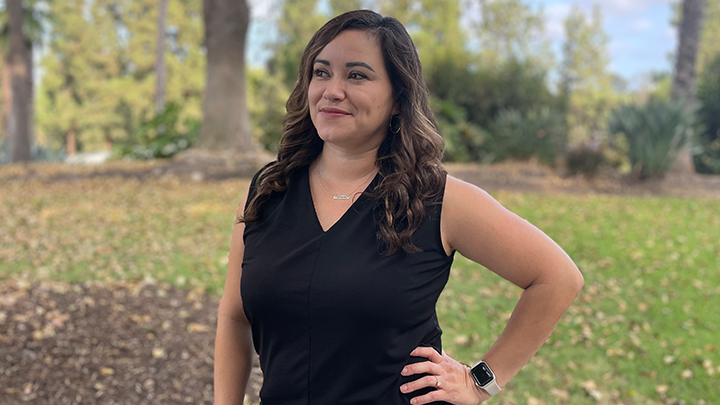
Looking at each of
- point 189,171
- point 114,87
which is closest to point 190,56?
point 114,87

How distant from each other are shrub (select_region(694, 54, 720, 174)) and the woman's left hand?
54.5 feet

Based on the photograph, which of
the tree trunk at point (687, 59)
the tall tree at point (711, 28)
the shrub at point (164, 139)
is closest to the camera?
the tree trunk at point (687, 59)

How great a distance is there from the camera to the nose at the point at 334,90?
1814mm

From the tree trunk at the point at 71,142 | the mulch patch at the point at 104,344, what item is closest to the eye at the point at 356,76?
the mulch patch at the point at 104,344

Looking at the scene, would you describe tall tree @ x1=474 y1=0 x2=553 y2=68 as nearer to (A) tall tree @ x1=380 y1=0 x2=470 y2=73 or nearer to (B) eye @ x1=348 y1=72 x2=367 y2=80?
(A) tall tree @ x1=380 y1=0 x2=470 y2=73

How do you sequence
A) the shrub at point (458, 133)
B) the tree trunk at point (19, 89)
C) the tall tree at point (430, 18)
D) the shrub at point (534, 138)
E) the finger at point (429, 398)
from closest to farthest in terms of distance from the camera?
the finger at point (429, 398)
the shrub at point (534, 138)
the shrub at point (458, 133)
the tree trunk at point (19, 89)
the tall tree at point (430, 18)

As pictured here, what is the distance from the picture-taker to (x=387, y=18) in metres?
1.87

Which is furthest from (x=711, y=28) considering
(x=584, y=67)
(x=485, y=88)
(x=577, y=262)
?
(x=577, y=262)

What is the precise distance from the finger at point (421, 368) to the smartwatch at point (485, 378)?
0.19 m

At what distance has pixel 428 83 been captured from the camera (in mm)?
18266

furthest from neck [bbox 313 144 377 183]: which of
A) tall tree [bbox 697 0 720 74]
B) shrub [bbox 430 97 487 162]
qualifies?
tall tree [bbox 697 0 720 74]

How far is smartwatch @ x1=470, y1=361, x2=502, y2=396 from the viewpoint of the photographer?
195 centimetres

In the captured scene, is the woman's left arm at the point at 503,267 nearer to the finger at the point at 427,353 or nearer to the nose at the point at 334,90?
the finger at the point at 427,353

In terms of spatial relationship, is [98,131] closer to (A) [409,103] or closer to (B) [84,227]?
(B) [84,227]
